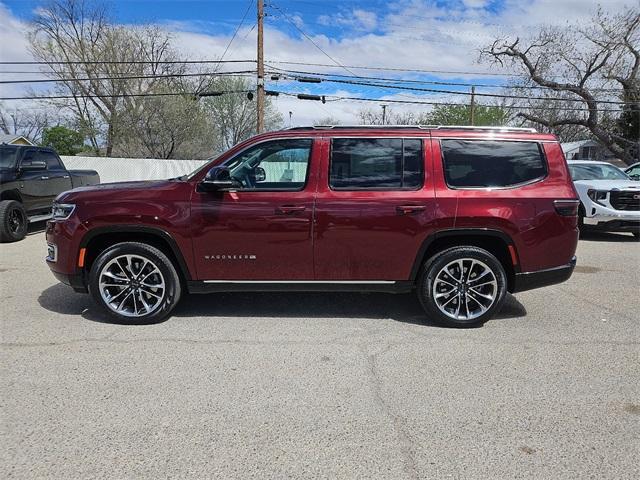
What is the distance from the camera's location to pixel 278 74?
70.8 ft

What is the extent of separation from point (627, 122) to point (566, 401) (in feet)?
121

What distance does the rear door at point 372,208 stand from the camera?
411 centimetres

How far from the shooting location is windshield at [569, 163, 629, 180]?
416 inches

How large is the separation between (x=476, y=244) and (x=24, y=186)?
29.9 ft

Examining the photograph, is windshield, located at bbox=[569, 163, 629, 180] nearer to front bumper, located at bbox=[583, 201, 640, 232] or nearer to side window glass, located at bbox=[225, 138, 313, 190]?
front bumper, located at bbox=[583, 201, 640, 232]

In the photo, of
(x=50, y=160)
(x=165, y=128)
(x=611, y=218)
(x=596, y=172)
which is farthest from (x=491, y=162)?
(x=165, y=128)

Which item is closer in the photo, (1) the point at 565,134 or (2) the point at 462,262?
(2) the point at 462,262

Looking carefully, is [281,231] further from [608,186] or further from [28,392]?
[608,186]

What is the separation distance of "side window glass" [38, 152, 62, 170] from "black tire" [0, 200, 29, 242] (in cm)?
140

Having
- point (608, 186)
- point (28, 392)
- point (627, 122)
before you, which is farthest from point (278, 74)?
point (627, 122)

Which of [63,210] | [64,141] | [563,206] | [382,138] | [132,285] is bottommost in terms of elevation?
[132,285]

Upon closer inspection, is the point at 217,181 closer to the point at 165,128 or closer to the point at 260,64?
the point at 260,64

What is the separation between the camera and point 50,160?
33.6ft

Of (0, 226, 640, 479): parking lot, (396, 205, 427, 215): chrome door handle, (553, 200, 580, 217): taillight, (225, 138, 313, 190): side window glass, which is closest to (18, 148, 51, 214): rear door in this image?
(0, 226, 640, 479): parking lot
